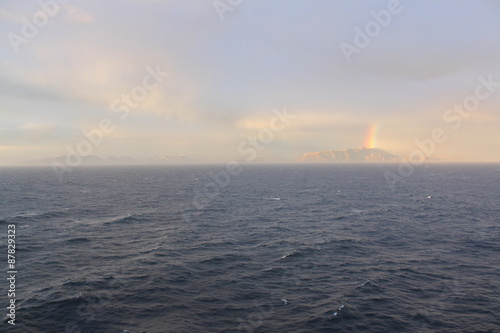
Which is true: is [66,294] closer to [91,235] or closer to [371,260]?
[91,235]

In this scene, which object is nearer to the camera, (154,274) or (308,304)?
(308,304)

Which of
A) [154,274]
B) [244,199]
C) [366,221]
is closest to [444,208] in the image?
[366,221]

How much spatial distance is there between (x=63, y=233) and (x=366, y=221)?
77.2m

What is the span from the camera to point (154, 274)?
44.7 metres

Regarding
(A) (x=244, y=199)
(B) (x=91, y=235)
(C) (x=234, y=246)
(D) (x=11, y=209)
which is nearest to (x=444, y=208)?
(A) (x=244, y=199)

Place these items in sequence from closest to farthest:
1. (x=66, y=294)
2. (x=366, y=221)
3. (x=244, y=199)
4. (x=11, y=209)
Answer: (x=66, y=294) → (x=366, y=221) → (x=11, y=209) → (x=244, y=199)

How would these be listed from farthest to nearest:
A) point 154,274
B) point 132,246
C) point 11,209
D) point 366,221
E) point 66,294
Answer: point 11,209 < point 366,221 < point 132,246 < point 154,274 < point 66,294

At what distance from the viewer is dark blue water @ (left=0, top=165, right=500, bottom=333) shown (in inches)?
1294

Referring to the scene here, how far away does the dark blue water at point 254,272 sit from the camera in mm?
32875

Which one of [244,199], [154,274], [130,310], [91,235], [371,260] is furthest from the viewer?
[244,199]

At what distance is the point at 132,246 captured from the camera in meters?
57.9

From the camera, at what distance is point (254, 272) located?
45.9m

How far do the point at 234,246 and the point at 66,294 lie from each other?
→ 29.5 metres

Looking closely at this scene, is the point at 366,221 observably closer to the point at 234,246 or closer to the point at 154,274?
the point at 234,246
